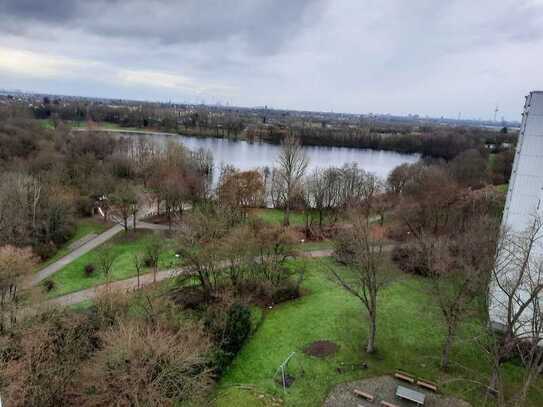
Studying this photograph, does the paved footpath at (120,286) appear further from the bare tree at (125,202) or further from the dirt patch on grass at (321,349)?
the bare tree at (125,202)

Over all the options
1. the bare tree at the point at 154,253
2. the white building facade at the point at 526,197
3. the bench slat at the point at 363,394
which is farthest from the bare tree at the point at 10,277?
the white building facade at the point at 526,197

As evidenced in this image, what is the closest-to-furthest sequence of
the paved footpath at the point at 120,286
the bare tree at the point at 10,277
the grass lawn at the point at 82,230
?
the bare tree at the point at 10,277
the paved footpath at the point at 120,286
the grass lawn at the point at 82,230

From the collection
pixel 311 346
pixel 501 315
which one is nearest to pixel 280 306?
pixel 311 346

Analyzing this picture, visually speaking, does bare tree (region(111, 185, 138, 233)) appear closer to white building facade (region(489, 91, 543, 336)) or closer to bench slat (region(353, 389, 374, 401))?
bench slat (region(353, 389, 374, 401))

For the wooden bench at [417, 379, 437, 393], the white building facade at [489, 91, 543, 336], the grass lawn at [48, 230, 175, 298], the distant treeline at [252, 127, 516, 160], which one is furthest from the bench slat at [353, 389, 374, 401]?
the distant treeline at [252, 127, 516, 160]

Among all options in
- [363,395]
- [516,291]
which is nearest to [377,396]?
[363,395]

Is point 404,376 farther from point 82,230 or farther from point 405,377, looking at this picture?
point 82,230
